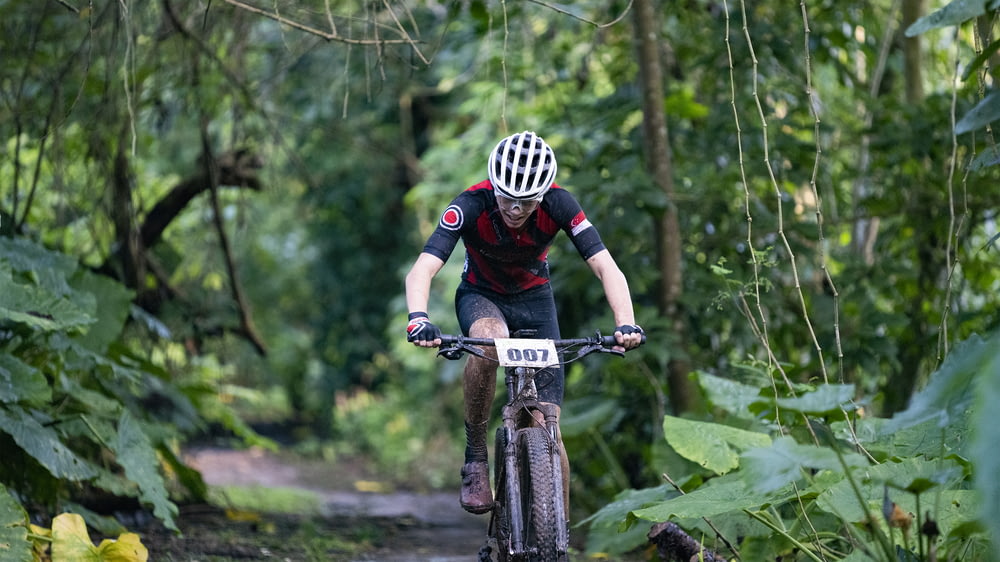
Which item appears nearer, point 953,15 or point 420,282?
point 953,15

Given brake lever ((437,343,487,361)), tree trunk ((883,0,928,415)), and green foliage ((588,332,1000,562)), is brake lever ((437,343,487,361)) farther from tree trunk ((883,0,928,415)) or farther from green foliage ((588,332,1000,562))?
tree trunk ((883,0,928,415))

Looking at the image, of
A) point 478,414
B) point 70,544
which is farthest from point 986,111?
point 70,544

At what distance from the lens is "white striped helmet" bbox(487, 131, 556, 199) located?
4.14 metres

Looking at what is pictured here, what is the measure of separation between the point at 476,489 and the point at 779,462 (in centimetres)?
179

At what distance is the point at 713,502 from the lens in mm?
3713

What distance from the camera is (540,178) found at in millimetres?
4188

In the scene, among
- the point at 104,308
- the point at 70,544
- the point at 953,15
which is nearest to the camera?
the point at 953,15

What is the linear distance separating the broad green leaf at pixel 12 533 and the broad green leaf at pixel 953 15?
3478 mm

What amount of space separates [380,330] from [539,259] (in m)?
11.3

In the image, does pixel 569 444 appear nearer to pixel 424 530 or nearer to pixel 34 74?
pixel 424 530

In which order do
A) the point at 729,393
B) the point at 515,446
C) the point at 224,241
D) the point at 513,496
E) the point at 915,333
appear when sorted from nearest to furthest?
1. the point at 513,496
2. the point at 515,446
3. the point at 729,393
4. the point at 915,333
5. the point at 224,241

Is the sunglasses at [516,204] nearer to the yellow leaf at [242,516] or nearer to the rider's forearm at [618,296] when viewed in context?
the rider's forearm at [618,296]

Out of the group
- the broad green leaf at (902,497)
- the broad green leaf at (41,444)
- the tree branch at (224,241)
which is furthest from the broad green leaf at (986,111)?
the tree branch at (224,241)

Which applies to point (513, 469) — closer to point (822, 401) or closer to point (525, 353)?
point (525, 353)
